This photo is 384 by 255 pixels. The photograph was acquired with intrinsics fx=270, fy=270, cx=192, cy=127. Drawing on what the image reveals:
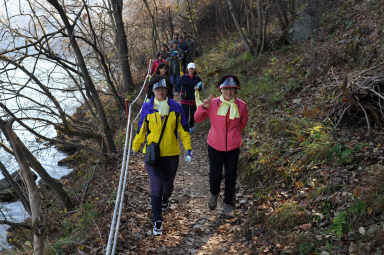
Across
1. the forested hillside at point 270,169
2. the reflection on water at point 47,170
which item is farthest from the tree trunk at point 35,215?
the reflection on water at point 47,170

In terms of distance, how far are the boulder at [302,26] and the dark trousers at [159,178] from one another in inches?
366

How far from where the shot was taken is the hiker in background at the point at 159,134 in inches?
166

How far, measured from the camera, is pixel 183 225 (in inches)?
192

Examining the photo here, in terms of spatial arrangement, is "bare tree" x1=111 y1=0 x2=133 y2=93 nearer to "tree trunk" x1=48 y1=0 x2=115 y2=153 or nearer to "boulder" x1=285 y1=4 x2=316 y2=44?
"tree trunk" x1=48 y1=0 x2=115 y2=153

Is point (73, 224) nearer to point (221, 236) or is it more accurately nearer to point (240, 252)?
point (221, 236)

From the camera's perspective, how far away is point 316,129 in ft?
18.3

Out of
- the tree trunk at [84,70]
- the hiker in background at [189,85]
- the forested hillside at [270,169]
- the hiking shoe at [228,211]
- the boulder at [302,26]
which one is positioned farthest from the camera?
the boulder at [302,26]

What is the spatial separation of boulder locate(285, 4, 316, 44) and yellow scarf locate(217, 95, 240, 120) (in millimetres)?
8327

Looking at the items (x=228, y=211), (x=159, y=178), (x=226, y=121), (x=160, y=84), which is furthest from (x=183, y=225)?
(x=160, y=84)

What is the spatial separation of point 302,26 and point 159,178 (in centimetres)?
1002

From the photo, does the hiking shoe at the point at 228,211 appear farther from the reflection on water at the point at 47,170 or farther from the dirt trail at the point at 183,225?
the reflection on water at the point at 47,170

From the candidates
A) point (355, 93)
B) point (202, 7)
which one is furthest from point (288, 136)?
point (202, 7)

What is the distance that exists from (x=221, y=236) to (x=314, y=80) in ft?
19.2

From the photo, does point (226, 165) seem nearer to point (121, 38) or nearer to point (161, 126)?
point (161, 126)
